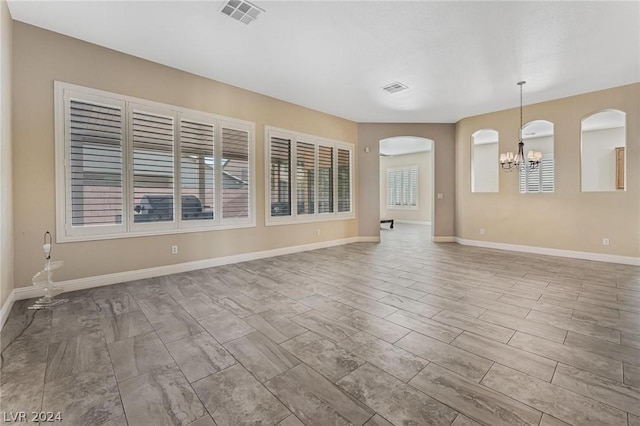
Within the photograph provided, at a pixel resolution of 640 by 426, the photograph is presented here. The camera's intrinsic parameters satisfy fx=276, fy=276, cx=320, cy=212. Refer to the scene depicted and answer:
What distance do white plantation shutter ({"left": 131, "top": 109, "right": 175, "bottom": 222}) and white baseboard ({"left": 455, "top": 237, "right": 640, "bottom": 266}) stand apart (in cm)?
659

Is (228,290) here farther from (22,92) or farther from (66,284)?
(22,92)

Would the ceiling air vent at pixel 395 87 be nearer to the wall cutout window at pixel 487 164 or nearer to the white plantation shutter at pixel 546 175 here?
the wall cutout window at pixel 487 164

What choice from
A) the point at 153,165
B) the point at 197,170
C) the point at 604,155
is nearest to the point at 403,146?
the point at 604,155

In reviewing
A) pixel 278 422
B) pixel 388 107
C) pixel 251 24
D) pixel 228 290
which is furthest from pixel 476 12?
pixel 228 290

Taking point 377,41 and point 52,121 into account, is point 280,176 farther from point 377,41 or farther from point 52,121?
point 52,121

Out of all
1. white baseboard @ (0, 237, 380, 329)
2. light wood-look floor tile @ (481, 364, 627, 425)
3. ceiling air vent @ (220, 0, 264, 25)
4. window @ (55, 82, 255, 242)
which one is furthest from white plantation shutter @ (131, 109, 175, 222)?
light wood-look floor tile @ (481, 364, 627, 425)

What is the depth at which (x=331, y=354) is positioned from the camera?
204 centimetres

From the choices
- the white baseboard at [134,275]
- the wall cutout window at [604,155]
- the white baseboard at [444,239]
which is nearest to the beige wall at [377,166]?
the white baseboard at [444,239]

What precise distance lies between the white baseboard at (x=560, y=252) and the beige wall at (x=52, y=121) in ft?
17.4

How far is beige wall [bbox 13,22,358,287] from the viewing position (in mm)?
3119

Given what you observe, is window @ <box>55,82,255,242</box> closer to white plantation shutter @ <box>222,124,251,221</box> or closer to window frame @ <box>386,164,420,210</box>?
white plantation shutter @ <box>222,124,251,221</box>

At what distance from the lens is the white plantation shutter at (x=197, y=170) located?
4.28 m

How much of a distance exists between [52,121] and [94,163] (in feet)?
1.95

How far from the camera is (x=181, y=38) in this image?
344 cm
